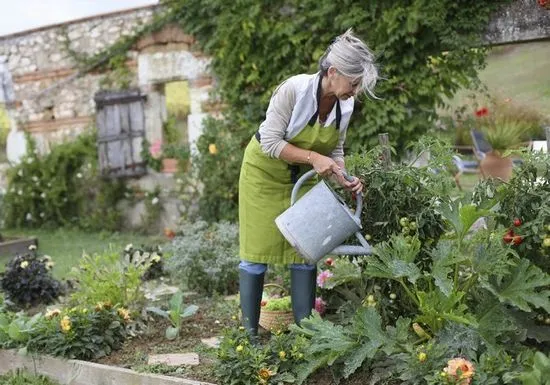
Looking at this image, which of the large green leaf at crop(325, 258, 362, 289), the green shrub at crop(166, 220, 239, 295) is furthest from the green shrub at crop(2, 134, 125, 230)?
the large green leaf at crop(325, 258, 362, 289)

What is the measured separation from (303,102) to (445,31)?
3.59 meters

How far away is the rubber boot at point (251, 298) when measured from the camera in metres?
3.68

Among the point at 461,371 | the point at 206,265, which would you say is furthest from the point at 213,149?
the point at 461,371

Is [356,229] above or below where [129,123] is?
above

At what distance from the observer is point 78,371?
380 cm

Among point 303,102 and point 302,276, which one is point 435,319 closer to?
point 302,276

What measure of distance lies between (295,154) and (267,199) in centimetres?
32

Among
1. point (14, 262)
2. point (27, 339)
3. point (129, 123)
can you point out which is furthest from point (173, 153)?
point (27, 339)

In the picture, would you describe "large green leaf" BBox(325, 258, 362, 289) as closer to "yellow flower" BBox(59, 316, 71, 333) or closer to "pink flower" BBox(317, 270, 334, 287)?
"pink flower" BBox(317, 270, 334, 287)

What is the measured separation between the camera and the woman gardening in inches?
129

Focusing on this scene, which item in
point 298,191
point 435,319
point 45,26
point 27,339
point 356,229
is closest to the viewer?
point 435,319

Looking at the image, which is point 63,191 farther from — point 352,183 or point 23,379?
point 352,183

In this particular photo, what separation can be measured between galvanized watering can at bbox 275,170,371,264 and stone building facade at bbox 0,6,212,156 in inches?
212

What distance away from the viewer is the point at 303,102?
3.40 m
